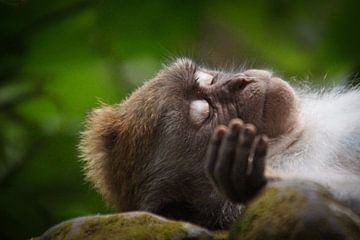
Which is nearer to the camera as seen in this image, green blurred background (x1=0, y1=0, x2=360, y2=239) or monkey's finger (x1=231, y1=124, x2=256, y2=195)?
monkey's finger (x1=231, y1=124, x2=256, y2=195)

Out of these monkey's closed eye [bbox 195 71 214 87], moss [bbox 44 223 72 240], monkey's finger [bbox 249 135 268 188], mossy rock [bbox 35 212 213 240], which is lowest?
moss [bbox 44 223 72 240]

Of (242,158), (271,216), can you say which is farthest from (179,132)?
(271,216)

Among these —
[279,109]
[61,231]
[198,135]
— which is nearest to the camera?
[61,231]

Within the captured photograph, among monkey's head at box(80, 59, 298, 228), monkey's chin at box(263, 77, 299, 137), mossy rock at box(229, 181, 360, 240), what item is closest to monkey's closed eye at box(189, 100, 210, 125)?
monkey's head at box(80, 59, 298, 228)

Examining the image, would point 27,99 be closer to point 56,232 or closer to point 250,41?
point 250,41

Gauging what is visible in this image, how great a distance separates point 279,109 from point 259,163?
0.97 meters

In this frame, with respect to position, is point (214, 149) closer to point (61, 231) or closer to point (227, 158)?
point (227, 158)

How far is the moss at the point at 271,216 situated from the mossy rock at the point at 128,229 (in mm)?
139

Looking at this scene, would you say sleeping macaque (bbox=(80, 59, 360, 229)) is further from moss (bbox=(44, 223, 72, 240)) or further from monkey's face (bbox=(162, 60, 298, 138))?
moss (bbox=(44, 223, 72, 240))

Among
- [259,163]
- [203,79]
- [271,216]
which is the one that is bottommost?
[271,216]

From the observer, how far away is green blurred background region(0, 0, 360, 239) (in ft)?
10.6

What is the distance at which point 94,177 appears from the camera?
3.75 meters

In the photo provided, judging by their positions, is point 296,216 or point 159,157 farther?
point 159,157

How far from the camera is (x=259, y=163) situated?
2375 millimetres
